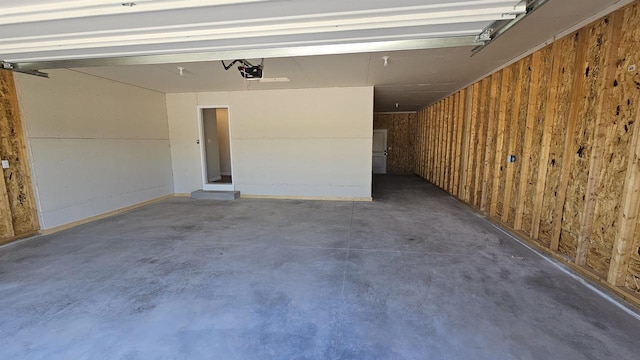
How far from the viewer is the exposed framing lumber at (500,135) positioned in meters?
4.23

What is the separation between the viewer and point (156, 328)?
6.44 ft

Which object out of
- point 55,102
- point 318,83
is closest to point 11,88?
point 55,102

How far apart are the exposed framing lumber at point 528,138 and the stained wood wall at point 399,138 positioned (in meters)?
7.29

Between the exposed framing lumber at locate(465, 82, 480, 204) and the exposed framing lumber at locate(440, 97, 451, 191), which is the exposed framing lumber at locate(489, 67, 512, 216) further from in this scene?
the exposed framing lumber at locate(440, 97, 451, 191)

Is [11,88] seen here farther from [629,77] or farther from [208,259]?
[629,77]

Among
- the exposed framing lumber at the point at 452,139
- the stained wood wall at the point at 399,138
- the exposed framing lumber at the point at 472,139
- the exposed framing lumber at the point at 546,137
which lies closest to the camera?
the exposed framing lumber at the point at 546,137

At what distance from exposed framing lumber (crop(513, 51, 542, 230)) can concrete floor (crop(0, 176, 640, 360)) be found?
47 cm

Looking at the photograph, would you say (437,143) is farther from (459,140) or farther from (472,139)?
(472,139)

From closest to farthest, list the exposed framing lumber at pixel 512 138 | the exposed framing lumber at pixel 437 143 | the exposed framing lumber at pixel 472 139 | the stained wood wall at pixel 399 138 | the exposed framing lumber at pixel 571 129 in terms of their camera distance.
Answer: the exposed framing lumber at pixel 571 129 < the exposed framing lumber at pixel 512 138 < the exposed framing lumber at pixel 472 139 < the exposed framing lumber at pixel 437 143 < the stained wood wall at pixel 399 138

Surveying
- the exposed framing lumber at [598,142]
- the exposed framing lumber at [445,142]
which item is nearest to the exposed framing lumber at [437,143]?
the exposed framing lumber at [445,142]

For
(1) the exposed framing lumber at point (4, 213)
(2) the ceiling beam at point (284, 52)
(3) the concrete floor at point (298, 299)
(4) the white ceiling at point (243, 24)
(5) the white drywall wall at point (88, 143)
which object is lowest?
(3) the concrete floor at point (298, 299)

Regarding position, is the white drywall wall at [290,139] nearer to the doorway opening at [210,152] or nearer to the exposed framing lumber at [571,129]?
the doorway opening at [210,152]

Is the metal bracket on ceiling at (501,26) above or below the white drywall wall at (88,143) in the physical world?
above

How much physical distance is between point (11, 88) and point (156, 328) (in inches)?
171
